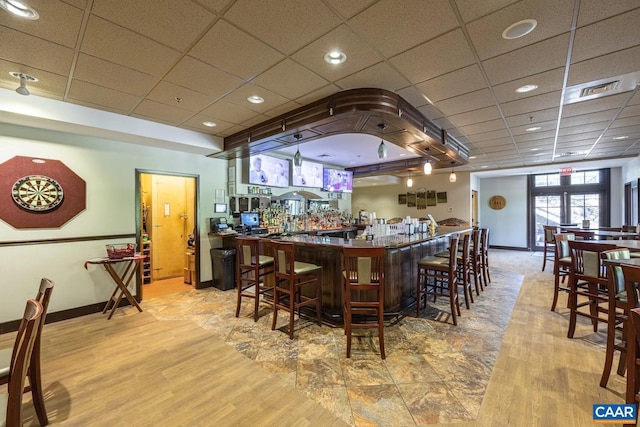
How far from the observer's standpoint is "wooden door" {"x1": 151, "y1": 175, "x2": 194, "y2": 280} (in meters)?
6.10

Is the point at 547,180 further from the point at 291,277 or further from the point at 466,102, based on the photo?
the point at 291,277

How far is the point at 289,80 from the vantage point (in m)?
2.84

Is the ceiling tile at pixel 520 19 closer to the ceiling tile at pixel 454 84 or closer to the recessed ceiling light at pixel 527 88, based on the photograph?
the ceiling tile at pixel 454 84

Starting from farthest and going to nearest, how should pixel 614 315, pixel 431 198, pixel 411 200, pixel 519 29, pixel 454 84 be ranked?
pixel 411 200
pixel 431 198
pixel 454 84
pixel 614 315
pixel 519 29

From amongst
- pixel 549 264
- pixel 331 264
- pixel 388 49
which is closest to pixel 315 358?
pixel 331 264

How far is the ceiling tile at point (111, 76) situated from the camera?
2.52 meters

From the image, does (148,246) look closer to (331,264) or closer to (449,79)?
(331,264)

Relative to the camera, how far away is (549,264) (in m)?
7.31

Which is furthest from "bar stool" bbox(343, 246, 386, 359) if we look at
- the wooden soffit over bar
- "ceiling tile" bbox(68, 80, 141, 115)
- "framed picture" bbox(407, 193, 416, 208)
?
"framed picture" bbox(407, 193, 416, 208)

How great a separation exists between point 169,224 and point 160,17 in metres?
5.25

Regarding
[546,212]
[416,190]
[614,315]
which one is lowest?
[614,315]

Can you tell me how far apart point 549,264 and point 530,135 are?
4433 millimetres

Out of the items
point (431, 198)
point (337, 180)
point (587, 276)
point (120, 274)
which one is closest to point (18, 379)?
point (120, 274)

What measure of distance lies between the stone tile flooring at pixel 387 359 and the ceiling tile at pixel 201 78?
288cm
